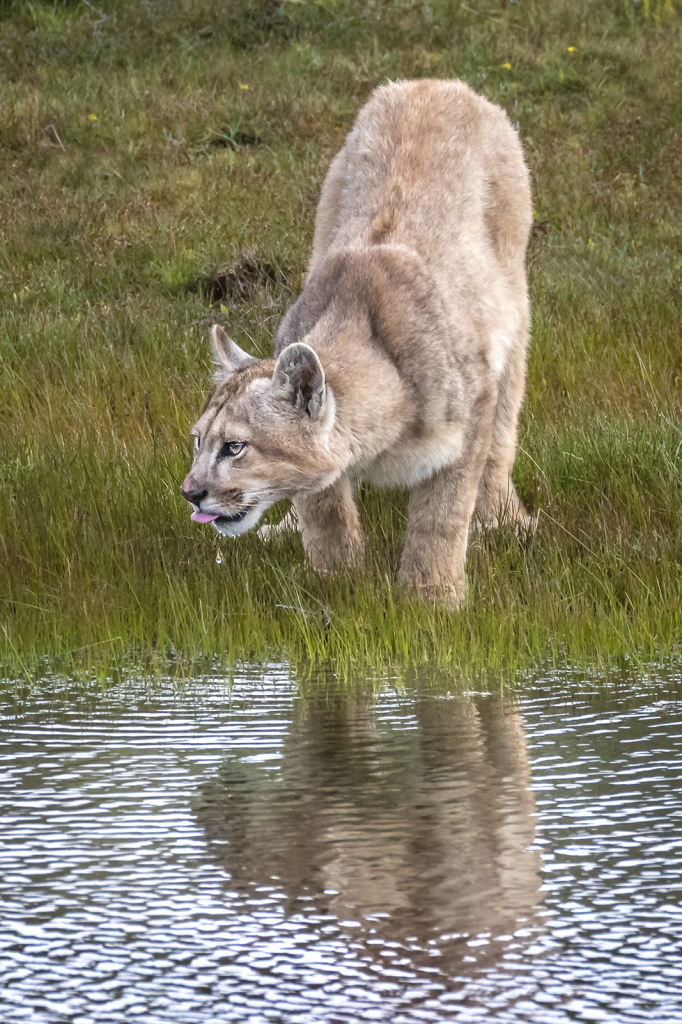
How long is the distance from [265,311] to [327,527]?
4992 mm

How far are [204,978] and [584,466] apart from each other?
181 inches

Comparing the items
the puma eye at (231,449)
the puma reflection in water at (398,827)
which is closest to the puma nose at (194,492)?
the puma eye at (231,449)

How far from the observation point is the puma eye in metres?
5.08

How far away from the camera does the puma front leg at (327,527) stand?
5.71 metres

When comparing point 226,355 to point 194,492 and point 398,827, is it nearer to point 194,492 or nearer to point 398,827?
point 194,492

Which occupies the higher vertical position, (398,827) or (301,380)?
(301,380)

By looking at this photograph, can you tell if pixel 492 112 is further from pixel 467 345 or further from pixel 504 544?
pixel 504 544

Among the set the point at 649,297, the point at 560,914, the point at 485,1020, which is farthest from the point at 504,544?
the point at 649,297

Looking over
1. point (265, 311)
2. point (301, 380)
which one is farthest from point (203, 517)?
point (265, 311)

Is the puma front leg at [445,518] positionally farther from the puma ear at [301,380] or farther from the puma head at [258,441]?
the puma ear at [301,380]

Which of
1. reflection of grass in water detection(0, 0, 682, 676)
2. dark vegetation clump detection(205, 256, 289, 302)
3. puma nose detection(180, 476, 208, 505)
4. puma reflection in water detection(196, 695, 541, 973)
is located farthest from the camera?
dark vegetation clump detection(205, 256, 289, 302)

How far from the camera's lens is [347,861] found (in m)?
2.75

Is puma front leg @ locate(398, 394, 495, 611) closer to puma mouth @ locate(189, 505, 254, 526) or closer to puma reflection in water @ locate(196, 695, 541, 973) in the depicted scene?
puma mouth @ locate(189, 505, 254, 526)

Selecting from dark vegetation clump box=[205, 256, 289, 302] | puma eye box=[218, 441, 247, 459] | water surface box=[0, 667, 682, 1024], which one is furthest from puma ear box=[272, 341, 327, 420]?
dark vegetation clump box=[205, 256, 289, 302]
